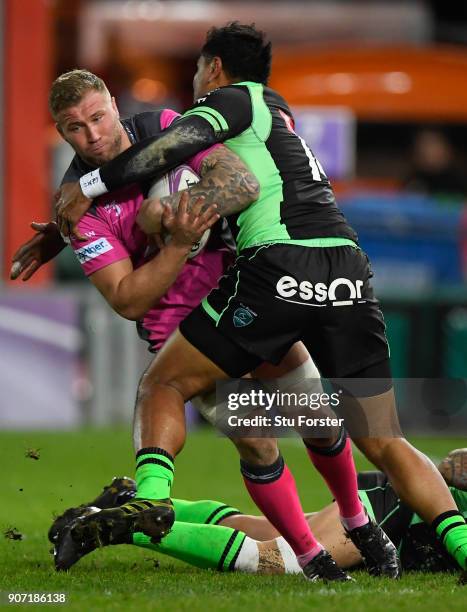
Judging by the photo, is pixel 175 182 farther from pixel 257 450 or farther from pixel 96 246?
pixel 257 450

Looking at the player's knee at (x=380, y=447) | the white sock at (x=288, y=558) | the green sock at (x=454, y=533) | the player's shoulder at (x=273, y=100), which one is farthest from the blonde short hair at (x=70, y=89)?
the green sock at (x=454, y=533)

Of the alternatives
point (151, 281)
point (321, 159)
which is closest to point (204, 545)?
point (151, 281)

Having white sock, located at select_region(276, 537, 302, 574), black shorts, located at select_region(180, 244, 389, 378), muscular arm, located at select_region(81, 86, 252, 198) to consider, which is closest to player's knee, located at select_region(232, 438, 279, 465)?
black shorts, located at select_region(180, 244, 389, 378)

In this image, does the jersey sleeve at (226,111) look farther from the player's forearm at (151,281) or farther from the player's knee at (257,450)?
the player's knee at (257,450)

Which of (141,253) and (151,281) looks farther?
(141,253)

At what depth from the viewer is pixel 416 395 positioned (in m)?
12.1

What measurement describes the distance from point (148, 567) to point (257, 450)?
893mm

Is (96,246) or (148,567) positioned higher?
(96,246)

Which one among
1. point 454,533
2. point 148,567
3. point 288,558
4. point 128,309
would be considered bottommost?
point 148,567

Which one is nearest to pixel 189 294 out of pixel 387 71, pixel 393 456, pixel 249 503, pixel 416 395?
pixel 393 456

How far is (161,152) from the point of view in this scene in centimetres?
522

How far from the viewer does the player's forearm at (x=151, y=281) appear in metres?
5.23

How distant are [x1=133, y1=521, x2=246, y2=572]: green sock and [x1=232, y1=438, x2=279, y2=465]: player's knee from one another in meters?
0.38

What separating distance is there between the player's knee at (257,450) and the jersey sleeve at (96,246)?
87cm
